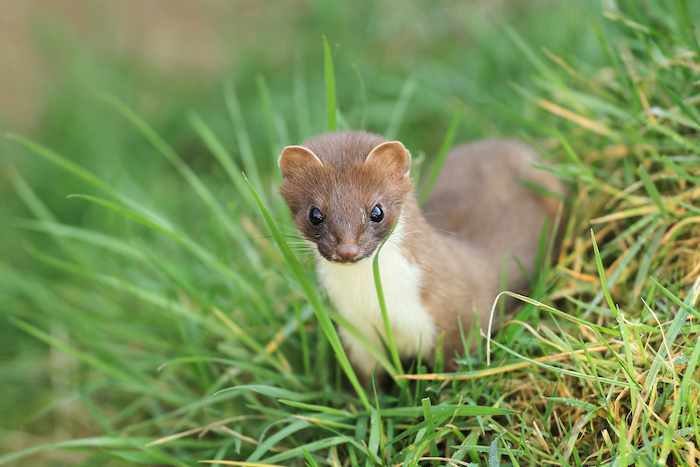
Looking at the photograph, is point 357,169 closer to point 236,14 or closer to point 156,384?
point 156,384

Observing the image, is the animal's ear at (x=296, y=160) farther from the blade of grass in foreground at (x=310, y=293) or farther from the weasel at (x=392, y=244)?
the blade of grass in foreground at (x=310, y=293)

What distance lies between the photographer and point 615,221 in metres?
3.40

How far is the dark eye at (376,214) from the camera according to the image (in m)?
2.57

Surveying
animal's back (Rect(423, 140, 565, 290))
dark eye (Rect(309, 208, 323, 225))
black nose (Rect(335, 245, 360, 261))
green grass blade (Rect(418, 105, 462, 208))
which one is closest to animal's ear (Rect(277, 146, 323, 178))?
dark eye (Rect(309, 208, 323, 225))

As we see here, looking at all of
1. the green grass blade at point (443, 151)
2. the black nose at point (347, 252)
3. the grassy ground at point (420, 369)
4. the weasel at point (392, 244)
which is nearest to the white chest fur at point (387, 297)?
the weasel at point (392, 244)

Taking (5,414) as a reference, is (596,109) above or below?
above

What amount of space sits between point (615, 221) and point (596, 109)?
32.7 inches

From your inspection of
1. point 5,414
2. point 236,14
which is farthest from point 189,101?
point 5,414

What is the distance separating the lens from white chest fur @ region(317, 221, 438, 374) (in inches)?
108

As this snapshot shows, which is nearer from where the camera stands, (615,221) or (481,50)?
(615,221)

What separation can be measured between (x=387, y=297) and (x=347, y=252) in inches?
18.7

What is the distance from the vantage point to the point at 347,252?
7.86 feet

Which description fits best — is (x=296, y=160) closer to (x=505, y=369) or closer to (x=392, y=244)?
(x=392, y=244)

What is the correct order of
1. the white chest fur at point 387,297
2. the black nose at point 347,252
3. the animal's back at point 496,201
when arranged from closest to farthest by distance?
the black nose at point 347,252 → the white chest fur at point 387,297 → the animal's back at point 496,201
